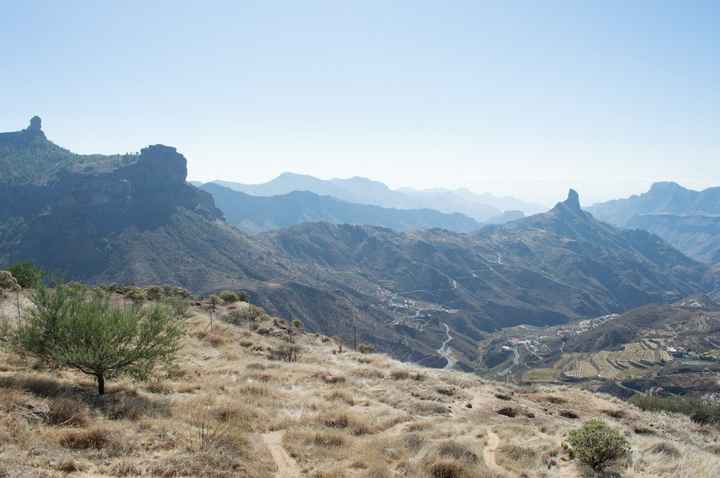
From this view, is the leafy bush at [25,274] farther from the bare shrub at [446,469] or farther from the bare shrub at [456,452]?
the bare shrub at [446,469]

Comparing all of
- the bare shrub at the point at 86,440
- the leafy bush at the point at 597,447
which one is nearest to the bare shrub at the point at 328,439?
the bare shrub at the point at 86,440

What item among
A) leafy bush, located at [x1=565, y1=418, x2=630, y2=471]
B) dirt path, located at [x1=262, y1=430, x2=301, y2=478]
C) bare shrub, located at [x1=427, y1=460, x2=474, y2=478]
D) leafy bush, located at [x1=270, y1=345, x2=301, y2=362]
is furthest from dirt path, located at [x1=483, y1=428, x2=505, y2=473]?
leafy bush, located at [x1=270, y1=345, x2=301, y2=362]

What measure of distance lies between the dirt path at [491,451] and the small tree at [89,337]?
13.3m

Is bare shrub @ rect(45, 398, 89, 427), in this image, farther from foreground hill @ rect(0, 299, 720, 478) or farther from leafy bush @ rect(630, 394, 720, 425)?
leafy bush @ rect(630, 394, 720, 425)

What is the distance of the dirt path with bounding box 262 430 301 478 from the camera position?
13.7 metres

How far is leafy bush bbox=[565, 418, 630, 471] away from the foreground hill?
18.5 inches

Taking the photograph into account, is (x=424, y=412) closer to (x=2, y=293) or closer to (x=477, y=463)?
(x=477, y=463)

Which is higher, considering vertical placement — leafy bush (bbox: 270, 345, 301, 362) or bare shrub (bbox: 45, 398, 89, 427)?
bare shrub (bbox: 45, 398, 89, 427)

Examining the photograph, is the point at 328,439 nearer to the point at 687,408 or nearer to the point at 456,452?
the point at 456,452

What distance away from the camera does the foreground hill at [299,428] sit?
516 inches

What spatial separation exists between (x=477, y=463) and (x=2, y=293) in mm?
40125

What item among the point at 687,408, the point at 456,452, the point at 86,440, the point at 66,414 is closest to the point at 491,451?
the point at 456,452

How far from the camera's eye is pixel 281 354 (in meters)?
35.3

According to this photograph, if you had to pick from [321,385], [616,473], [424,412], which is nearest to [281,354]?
[321,385]
